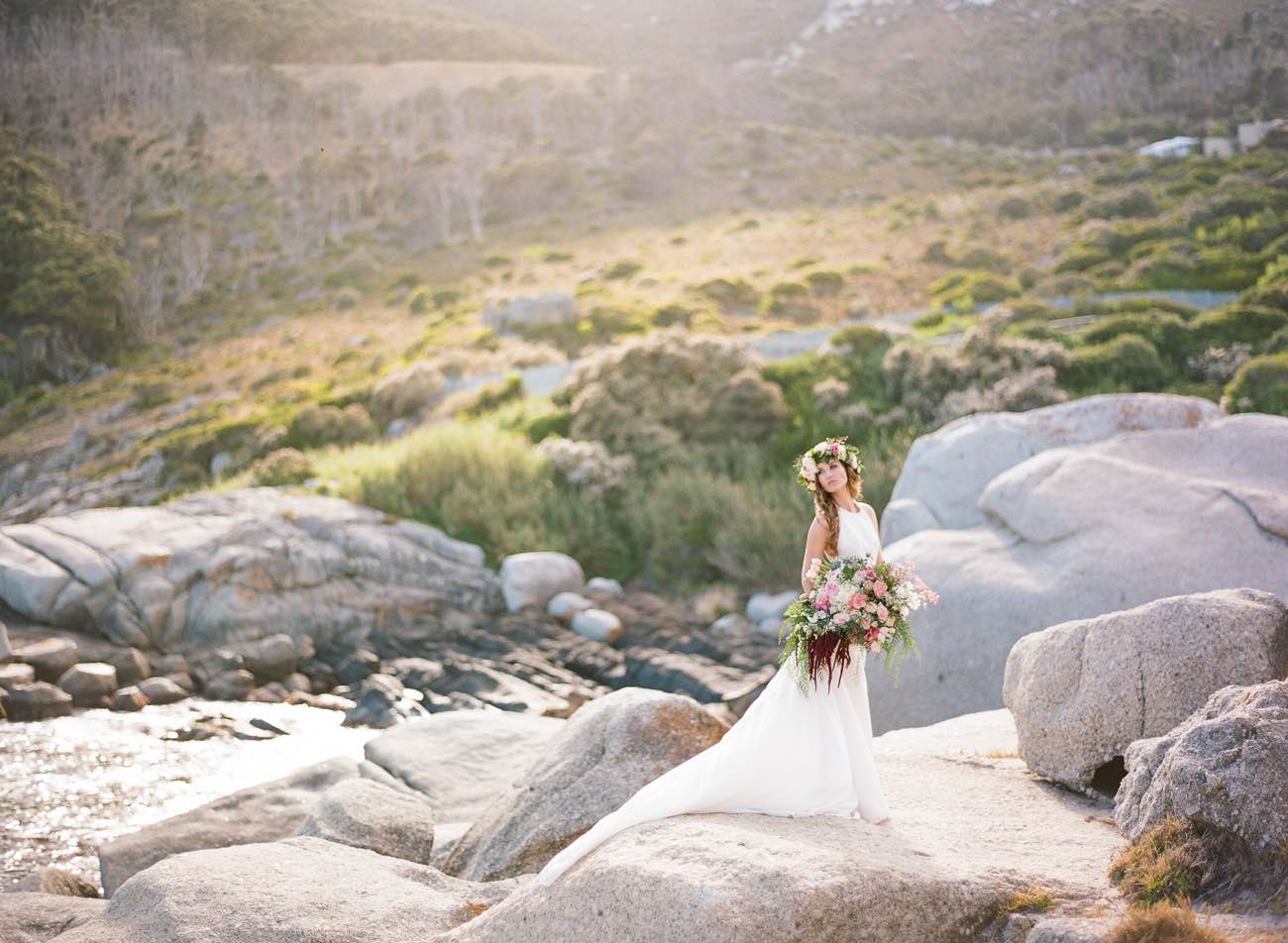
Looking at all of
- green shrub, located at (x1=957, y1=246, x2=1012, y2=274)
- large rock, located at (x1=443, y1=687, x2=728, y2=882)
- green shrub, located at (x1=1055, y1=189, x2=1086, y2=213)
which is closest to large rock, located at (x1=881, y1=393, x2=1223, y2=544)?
large rock, located at (x1=443, y1=687, x2=728, y2=882)

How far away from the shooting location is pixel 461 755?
10375 millimetres

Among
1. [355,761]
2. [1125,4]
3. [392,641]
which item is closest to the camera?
[355,761]

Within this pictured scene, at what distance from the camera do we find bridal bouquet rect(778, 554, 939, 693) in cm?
596

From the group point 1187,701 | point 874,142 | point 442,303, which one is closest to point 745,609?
point 1187,701

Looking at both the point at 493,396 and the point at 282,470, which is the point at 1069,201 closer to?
the point at 493,396

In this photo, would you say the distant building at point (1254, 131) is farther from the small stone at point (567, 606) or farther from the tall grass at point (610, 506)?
the small stone at point (567, 606)

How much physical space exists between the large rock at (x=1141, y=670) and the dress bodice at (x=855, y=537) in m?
1.77

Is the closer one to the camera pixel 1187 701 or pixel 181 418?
pixel 1187 701

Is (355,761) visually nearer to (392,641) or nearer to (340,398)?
(392,641)

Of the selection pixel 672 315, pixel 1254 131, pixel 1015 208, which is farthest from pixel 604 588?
pixel 1015 208

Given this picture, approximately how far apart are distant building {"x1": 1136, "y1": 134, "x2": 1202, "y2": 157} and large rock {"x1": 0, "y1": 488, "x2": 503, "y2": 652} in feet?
94.7

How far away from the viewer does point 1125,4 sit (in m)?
29.1

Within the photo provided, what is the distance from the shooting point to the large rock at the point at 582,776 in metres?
7.41

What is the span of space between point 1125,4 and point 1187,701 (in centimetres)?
2833
